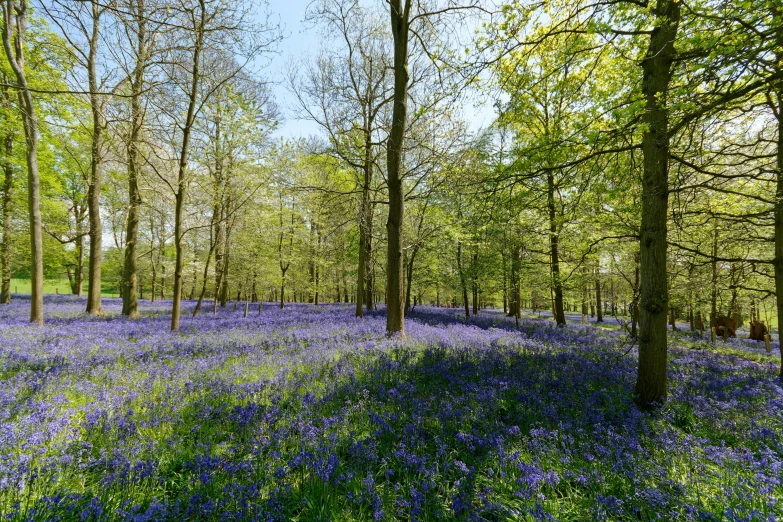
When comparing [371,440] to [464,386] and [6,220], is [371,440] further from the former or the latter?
[6,220]

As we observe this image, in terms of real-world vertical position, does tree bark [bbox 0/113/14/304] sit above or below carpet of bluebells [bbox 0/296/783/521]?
above

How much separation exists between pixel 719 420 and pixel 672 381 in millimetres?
1963

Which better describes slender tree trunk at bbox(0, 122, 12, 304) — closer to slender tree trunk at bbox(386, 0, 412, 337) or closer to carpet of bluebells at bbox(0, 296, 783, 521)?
carpet of bluebells at bbox(0, 296, 783, 521)

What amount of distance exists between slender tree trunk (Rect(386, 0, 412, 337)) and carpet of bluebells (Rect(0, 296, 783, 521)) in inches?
89.4

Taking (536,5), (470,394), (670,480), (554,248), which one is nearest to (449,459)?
(470,394)

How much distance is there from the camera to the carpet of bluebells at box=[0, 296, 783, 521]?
2.62 m

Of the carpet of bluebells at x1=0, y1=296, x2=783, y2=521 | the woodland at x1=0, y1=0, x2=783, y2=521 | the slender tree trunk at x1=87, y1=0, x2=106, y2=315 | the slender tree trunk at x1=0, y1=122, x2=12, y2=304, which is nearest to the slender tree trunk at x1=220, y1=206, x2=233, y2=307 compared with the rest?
the slender tree trunk at x1=87, y1=0, x2=106, y2=315

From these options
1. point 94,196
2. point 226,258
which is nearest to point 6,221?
point 94,196

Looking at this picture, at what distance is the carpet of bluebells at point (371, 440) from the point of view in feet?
8.61

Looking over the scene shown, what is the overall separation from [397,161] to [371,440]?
719cm

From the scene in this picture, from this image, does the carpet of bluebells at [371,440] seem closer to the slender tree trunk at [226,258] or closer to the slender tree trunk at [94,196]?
the slender tree trunk at [94,196]

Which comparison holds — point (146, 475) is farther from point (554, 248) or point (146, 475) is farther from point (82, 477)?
point (554, 248)

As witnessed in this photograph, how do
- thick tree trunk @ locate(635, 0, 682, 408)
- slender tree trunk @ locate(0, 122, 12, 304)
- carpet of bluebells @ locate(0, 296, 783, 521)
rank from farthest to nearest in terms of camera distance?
slender tree trunk @ locate(0, 122, 12, 304) → thick tree trunk @ locate(635, 0, 682, 408) → carpet of bluebells @ locate(0, 296, 783, 521)

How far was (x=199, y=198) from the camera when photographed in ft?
48.2
